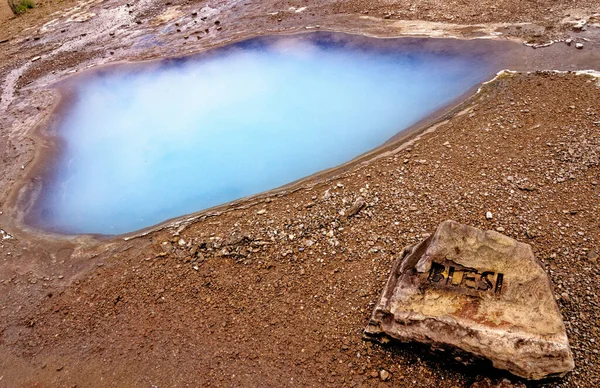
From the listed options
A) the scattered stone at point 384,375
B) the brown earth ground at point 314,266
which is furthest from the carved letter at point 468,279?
the scattered stone at point 384,375

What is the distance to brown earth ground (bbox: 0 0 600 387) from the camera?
146 inches

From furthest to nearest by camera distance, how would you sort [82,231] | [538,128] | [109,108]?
A: [109,108] → [82,231] → [538,128]

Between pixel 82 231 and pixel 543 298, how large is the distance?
18.1 feet

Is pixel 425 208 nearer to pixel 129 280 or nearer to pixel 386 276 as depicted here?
pixel 386 276

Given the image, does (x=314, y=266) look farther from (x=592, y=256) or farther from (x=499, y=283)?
(x=592, y=256)

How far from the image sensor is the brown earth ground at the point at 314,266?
370 centimetres

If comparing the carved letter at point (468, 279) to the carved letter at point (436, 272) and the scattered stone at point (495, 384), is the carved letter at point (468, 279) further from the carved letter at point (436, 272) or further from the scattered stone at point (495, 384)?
the scattered stone at point (495, 384)

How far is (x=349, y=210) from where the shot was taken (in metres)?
4.86

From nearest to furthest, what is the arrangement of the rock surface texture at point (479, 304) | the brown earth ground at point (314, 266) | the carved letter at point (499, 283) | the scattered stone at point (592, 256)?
1. the rock surface texture at point (479, 304)
2. the carved letter at point (499, 283)
3. the brown earth ground at point (314, 266)
4. the scattered stone at point (592, 256)

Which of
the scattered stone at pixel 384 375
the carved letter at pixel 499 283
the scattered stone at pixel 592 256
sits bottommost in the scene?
the scattered stone at pixel 384 375

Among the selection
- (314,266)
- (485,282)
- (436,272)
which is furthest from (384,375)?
(314,266)

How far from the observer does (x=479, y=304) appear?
3.24 metres

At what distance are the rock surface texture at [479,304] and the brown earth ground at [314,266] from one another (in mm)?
236

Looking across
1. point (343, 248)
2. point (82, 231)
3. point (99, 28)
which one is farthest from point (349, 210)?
point (99, 28)
